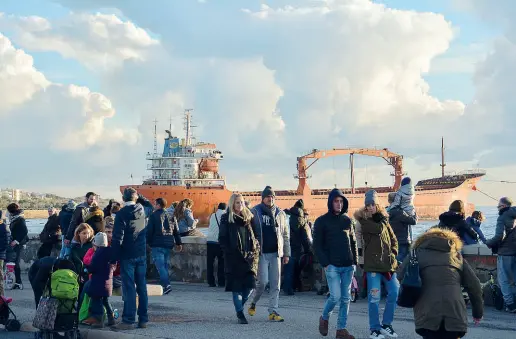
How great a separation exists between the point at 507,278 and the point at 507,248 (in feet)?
1.37

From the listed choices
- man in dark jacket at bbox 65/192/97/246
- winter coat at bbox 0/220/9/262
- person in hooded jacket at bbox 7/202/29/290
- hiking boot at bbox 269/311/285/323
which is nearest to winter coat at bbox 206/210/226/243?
man in dark jacket at bbox 65/192/97/246

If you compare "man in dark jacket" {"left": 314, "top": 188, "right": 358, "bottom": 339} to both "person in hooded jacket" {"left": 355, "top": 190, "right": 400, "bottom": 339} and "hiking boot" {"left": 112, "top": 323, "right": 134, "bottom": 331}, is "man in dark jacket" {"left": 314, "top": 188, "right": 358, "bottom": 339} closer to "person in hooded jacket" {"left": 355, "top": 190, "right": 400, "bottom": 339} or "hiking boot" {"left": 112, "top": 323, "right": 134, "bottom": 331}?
"person in hooded jacket" {"left": 355, "top": 190, "right": 400, "bottom": 339}

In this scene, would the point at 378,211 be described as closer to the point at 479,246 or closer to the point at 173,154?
the point at 479,246

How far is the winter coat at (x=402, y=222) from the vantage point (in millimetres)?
11344

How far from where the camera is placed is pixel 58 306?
8.60 metres

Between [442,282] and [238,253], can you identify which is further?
[238,253]

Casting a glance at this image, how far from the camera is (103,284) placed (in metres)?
9.34

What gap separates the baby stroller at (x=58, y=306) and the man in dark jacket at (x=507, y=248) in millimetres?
5820

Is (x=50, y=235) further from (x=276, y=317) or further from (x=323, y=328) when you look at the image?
(x=323, y=328)

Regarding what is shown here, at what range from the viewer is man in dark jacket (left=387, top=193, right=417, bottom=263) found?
11.4 meters

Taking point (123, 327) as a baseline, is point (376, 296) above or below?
above

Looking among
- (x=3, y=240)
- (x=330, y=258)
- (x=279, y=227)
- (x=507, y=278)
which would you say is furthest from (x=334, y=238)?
(x=3, y=240)

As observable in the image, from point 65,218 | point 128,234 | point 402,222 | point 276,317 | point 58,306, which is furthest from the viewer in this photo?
point 65,218

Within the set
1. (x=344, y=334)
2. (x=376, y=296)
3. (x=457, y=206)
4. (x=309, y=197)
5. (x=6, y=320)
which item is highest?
(x=309, y=197)
